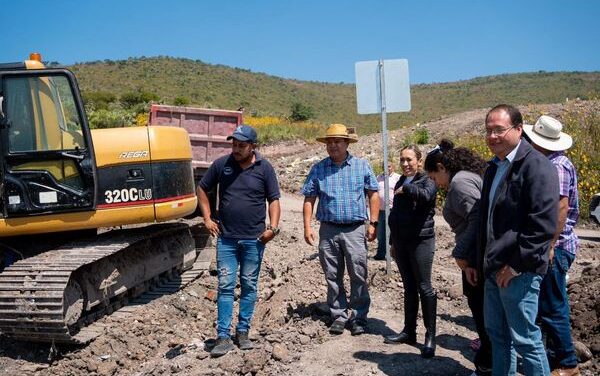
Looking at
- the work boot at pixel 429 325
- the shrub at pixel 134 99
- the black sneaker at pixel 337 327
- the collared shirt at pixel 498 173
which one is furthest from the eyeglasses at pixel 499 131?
the shrub at pixel 134 99

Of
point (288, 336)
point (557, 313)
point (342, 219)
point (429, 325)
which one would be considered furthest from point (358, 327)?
point (557, 313)

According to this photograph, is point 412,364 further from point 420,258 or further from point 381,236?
point 381,236

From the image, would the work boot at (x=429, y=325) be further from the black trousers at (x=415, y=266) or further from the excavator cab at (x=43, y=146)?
the excavator cab at (x=43, y=146)

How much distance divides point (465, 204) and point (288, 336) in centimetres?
218

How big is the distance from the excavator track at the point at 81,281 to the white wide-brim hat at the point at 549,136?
4531 millimetres

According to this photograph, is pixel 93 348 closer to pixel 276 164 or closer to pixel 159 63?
pixel 276 164

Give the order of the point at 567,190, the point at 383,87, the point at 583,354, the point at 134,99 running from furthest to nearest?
the point at 134,99
the point at 383,87
the point at 583,354
the point at 567,190

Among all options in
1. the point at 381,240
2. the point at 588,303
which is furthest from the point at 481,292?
the point at 381,240

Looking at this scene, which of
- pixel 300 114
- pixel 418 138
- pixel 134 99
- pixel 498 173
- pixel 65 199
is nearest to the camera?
pixel 498 173

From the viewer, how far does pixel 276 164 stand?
65.7 feet

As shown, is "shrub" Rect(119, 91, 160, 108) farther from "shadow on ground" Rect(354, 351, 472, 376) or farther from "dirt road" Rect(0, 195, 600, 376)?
"shadow on ground" Rect(354, 351, 472, 376)

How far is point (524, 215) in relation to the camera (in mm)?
3359

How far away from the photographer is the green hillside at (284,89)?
49781 mm

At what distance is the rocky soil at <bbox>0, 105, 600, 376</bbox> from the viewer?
483 centimetres
